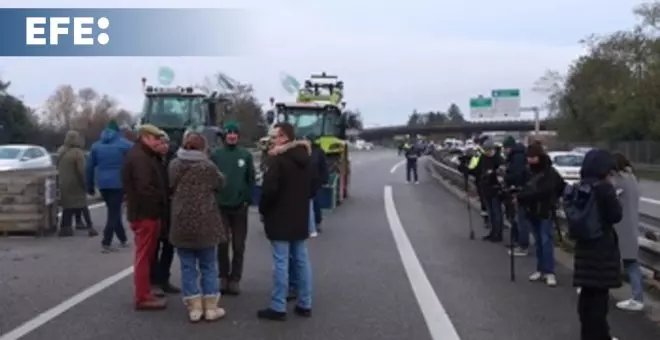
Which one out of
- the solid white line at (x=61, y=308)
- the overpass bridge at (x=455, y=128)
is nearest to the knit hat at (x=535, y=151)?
the solid white line at (x=61, y=308)

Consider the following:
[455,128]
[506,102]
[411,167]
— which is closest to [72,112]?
[455,128]

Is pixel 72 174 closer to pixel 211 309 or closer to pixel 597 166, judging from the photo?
pixel 211 309

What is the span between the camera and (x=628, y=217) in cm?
952

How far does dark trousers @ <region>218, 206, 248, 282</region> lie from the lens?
412 inches

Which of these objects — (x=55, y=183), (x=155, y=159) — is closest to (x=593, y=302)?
(x=155, y=159)

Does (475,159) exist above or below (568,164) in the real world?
above

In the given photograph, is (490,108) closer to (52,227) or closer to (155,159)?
(52,227)

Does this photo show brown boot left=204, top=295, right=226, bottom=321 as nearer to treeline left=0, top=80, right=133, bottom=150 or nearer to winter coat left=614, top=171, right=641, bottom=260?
winter coat left=614, top=171, right=641, bottom=260

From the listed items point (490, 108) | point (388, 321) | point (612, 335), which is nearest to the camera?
point (612, 335)

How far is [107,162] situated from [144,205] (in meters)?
5.26

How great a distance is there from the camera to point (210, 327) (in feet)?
29.6

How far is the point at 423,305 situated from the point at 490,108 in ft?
199

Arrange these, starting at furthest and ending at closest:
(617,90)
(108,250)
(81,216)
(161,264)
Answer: (617,90)
(81,216)
(108,250)
(161,264)

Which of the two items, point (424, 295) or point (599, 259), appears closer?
point (599, 259)
